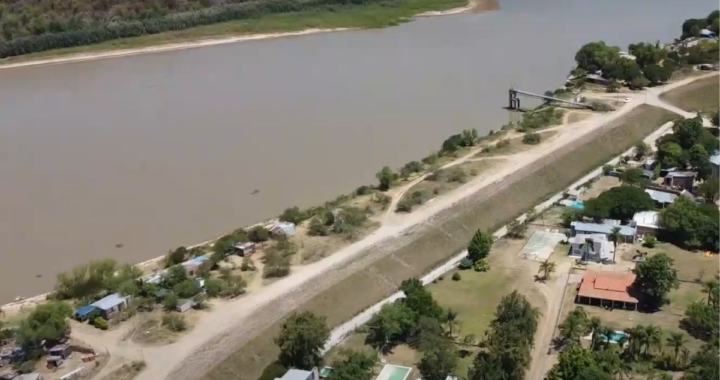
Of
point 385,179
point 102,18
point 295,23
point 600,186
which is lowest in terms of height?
point 600,186

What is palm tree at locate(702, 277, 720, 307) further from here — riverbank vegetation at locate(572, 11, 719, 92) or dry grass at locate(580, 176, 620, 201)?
riverbank vegetation at locate(572, 11, 719, 92)

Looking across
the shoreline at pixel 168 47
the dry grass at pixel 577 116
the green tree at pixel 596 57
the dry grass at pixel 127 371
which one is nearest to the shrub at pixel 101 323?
the dry grass at pixel 127 371

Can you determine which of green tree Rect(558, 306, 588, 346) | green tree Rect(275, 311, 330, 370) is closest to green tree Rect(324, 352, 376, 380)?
green tree Rect(275, 311, 330, 370)

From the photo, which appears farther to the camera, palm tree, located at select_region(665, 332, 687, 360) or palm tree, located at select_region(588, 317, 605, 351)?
palm tree, located at select_region(588, 317, 605, 351)

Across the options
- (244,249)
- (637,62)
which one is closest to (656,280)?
(244,249)

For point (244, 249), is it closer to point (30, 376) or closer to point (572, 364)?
point (30, 376)

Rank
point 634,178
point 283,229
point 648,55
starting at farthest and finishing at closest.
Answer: point 648,55
point 634,178
point 283,229
